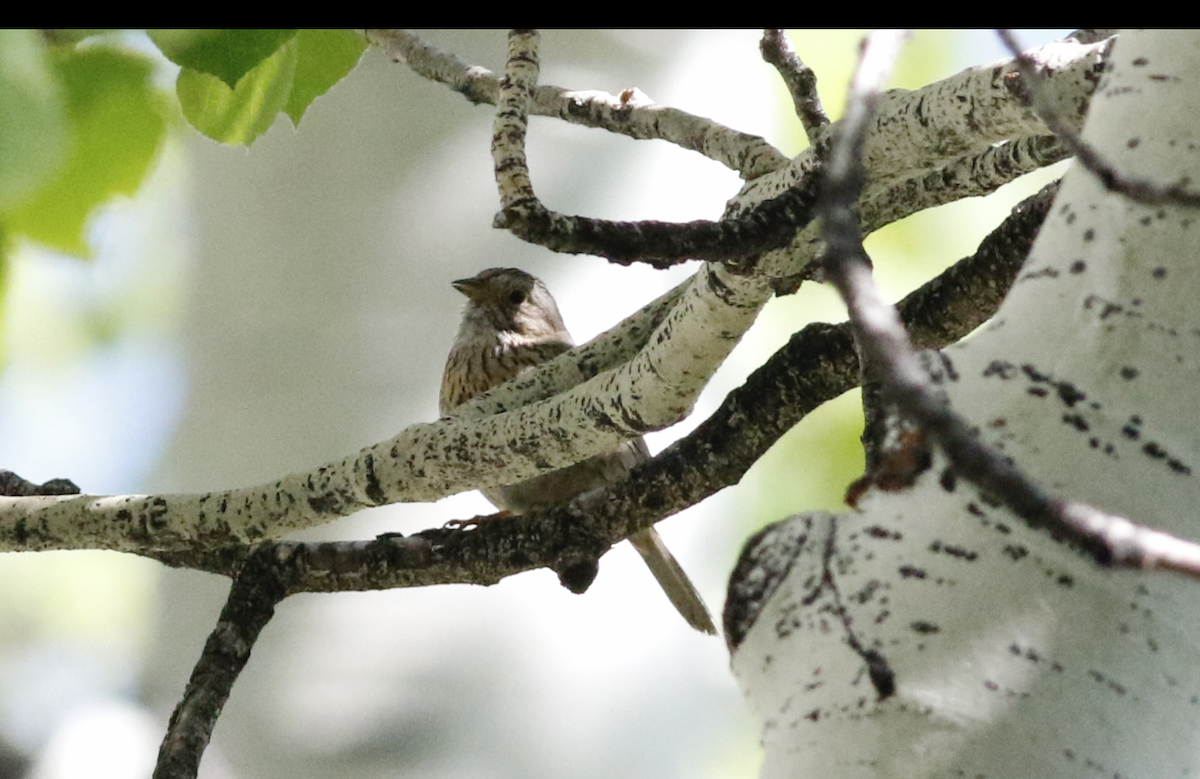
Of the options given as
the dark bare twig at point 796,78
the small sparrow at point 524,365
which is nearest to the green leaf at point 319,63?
the dark bare twig at point 796,78

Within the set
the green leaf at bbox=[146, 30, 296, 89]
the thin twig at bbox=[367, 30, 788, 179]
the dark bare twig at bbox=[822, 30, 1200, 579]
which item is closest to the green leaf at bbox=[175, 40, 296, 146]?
the green leaf at bbox=[146, 30, 296, 89]

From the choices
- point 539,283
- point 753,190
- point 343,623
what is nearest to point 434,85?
point 539,283

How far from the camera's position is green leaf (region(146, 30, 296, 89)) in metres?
1.24

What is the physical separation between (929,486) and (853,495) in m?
0.05

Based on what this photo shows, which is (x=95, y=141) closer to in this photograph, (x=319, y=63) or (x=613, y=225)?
(x=319, y=63)

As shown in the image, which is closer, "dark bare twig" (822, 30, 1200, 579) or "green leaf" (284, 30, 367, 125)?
"dark bare twig" (822, 30, 1200, 579)

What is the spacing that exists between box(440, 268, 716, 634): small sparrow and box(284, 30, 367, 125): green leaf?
1473 millimetres

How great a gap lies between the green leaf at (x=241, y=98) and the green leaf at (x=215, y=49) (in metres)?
0.25

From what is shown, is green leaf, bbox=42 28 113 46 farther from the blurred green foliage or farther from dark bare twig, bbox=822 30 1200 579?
dark bare twig, bbox=822 30 1200 579

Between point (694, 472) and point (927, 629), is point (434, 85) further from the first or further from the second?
point (927, 629)

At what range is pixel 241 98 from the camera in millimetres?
1555

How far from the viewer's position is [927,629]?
2.31 ft

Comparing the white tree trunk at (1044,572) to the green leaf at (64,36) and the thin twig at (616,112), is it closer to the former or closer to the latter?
the thin twig at (616,112)

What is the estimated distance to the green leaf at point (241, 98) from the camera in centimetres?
151
